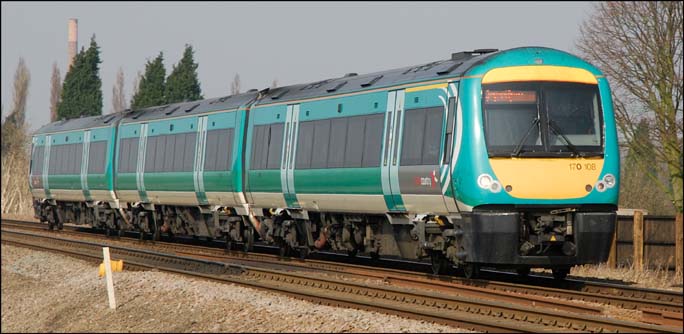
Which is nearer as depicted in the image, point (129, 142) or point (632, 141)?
point (129, 142)

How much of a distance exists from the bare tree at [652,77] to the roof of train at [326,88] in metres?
12.7

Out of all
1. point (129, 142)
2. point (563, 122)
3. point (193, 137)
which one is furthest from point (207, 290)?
point (129, 142)

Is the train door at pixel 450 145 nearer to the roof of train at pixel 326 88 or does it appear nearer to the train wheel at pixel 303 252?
the roof of train at pixel 326 88

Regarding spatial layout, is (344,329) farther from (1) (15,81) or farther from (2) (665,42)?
(1) (15,81)

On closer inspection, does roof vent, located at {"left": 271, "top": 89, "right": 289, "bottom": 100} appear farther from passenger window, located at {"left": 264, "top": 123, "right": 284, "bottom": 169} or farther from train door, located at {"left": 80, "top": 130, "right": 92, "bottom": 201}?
train door, located at {"left": 80, "top": 130, "right": 92, "bottom": 201}

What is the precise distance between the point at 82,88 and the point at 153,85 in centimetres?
472

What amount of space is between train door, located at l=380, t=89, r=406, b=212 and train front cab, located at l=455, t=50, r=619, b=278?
1.85 metres

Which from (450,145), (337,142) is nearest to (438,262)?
(450,145)

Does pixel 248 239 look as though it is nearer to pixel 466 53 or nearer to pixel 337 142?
pixel 337 142

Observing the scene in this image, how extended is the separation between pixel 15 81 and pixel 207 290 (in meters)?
71.4

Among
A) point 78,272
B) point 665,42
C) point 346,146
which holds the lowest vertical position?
point 78,272

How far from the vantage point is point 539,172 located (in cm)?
1515

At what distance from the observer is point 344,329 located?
1209 cm

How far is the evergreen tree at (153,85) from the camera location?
2623 inches
